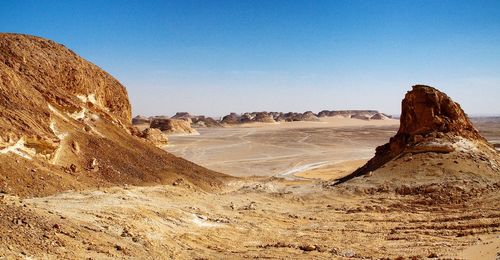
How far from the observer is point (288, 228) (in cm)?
1291

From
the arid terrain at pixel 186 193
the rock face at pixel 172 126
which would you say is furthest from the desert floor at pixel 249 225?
the rock face at pixel 172 126

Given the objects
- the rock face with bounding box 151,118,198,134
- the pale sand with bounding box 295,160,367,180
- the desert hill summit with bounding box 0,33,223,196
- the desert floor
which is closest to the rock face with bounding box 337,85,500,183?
the desert floor

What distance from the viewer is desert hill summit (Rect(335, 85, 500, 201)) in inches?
701

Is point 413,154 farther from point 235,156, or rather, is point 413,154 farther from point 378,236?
point 235,156

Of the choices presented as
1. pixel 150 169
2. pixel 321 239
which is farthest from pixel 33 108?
pixel 321 239

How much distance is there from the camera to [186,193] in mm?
16391

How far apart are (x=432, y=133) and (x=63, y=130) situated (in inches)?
598

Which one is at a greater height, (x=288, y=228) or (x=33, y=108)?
(x=33, y=108)

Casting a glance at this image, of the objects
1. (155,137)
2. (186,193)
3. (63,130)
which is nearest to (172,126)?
(155,137)

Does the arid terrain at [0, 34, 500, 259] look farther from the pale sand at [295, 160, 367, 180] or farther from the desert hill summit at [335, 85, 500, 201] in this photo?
the pale sand at [295, 160, 367, 180]

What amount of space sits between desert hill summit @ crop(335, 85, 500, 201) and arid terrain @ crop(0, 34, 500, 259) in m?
0.06

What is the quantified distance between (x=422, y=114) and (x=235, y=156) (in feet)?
76.4

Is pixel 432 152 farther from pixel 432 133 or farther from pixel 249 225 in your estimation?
pixel 249 225

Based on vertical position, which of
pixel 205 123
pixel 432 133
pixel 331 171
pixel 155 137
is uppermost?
pixel 432 133
